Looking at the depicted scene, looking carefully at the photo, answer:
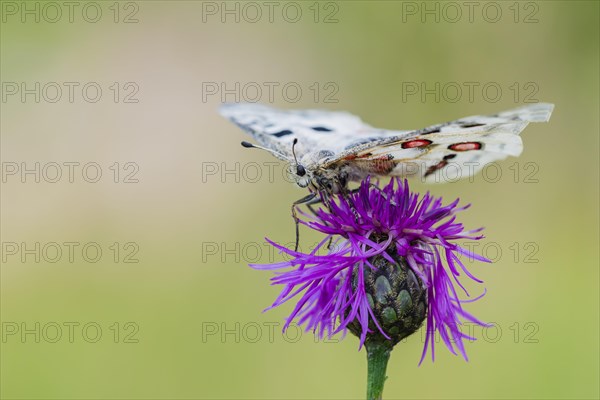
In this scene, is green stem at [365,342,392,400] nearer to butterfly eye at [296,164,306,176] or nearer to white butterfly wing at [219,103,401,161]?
butterfly eye at [296,164,306,176]

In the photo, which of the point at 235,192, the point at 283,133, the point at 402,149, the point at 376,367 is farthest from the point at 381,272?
the point at 235,192

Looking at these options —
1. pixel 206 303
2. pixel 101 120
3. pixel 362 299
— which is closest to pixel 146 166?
pixel 101 120

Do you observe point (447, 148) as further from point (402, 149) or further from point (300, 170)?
point (300, 170)

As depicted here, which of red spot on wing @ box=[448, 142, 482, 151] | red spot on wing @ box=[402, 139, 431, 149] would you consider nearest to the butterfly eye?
red spot on wing @ box=[402, 139, 431, 149]

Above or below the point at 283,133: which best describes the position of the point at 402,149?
below

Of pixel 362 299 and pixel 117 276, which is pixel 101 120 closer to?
pixel 117 276

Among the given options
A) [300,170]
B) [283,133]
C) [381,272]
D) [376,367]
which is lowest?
[376,367]

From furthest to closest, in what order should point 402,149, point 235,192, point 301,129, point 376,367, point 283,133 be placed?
point 235,192
point 301,129
point 283,133
point 402,149
point 376,367
